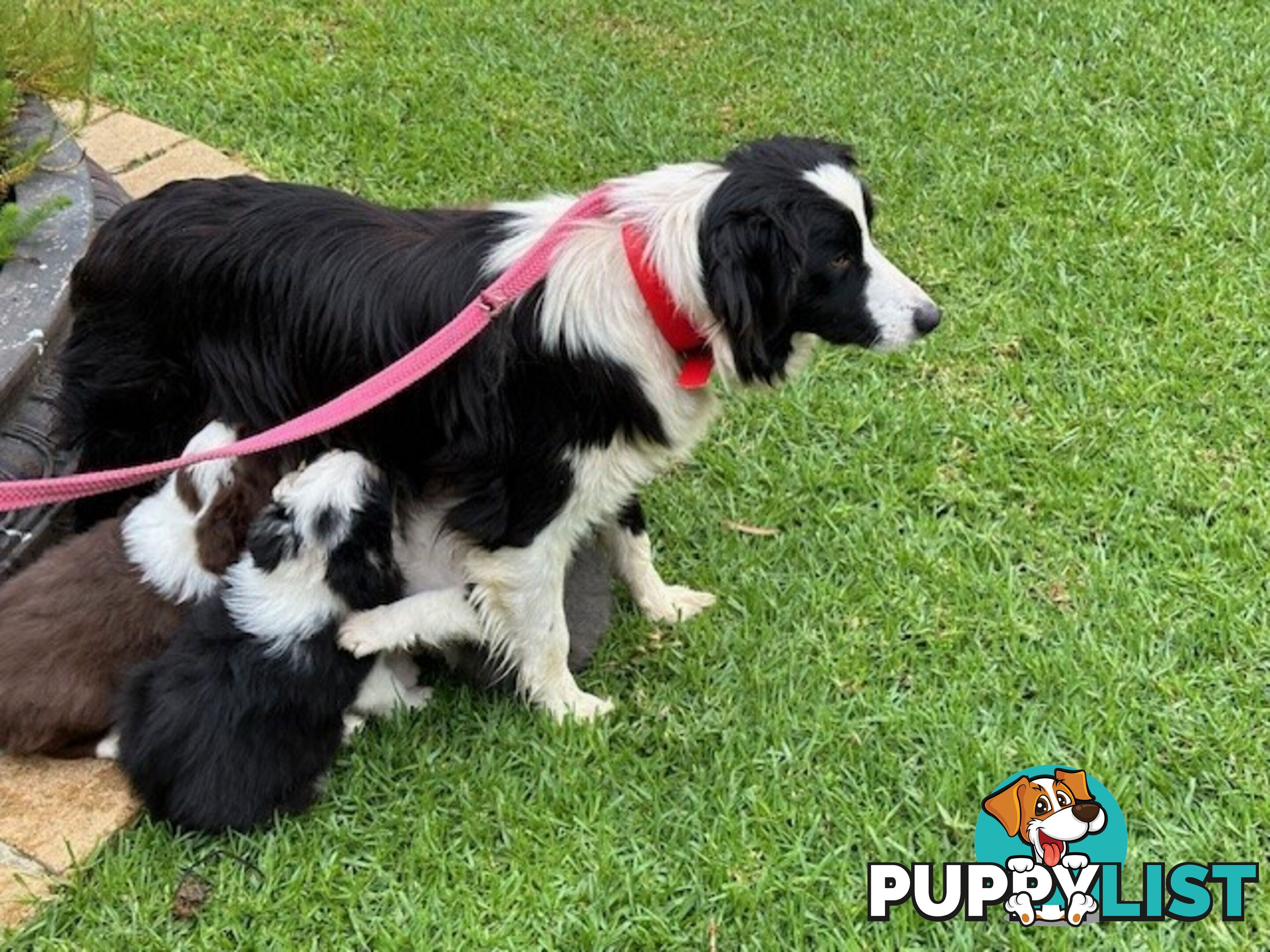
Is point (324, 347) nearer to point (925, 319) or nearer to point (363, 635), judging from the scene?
point (363, 635)

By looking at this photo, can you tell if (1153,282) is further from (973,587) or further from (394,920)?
(394,920)

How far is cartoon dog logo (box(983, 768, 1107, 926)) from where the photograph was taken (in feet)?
9.51

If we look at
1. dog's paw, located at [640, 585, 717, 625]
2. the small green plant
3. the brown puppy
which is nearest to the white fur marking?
the brown puppy

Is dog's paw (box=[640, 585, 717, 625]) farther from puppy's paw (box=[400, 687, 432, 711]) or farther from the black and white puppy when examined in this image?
the black and white puppy

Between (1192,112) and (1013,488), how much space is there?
2.51 meters

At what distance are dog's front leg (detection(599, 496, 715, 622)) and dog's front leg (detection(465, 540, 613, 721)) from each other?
32 cm

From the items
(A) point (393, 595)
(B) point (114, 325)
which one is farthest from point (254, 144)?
(A) point (393, 595)

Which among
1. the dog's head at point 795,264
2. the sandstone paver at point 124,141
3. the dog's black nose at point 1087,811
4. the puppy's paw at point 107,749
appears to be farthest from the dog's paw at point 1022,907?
the sandstone paver at point 124,141

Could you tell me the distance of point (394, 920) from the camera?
282 centimetres

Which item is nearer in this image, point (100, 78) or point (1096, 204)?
point (1096, 204)

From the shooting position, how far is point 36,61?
13.0 ft

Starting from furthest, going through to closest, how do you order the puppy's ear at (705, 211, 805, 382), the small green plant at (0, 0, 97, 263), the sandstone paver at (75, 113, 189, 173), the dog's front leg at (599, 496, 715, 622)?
1. the sandstone paver at (75, 113, 189, 173)
2. the small green plant at (0, 0, 97, 263)
3. the dog's front leg at (599, 496, 715, 622)
4. the puppy's ear at (705, 211, 805, 382)

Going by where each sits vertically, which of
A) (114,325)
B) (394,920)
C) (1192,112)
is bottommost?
(394,920)

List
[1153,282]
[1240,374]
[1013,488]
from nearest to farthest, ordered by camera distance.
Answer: [1013,488] → [1240,374] → [1153,282]
